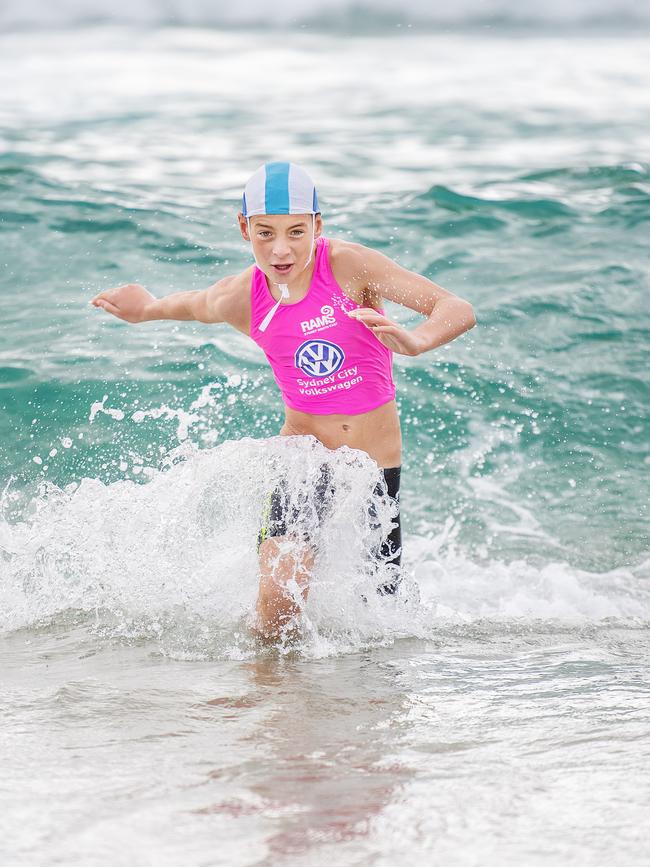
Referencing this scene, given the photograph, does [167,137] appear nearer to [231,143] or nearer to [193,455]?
[231,143]

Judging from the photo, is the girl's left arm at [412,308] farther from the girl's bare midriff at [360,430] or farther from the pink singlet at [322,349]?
the girl's bare midriff at [360,430]

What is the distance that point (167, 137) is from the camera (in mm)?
15477

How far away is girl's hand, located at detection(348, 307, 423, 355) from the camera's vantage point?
12.5 feet

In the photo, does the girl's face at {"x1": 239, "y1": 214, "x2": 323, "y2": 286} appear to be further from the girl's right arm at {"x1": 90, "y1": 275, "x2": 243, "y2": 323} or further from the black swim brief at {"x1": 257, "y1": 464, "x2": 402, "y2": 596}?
the black swim brief at {"x1": 257, "y1": 464, "x2": 402, "y2": 596}

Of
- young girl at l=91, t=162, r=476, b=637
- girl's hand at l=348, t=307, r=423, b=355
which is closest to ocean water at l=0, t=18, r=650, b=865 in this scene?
young girl at l=91, t=162, r=476, b=637

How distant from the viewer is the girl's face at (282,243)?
13.9ft

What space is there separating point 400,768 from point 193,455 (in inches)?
90.4

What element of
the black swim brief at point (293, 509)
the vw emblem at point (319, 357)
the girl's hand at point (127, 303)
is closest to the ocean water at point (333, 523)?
the black swim brief at point (293, 509)

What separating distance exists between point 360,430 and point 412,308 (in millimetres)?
647

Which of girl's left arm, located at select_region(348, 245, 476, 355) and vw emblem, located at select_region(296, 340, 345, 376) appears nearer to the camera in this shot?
girl's left arm, located at select_region(348, 245, 476, 355)

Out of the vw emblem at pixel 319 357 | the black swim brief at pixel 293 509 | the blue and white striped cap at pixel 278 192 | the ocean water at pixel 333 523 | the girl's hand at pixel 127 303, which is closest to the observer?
the ocean water at pixel 333 523

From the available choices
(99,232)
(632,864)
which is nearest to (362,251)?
(632,864)

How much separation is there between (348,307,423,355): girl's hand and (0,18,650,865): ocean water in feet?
2.82

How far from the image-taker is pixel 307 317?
4.41 meters
